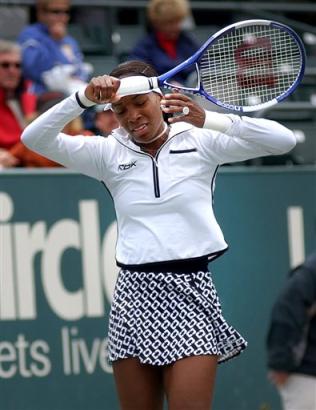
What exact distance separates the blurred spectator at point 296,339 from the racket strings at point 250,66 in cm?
95

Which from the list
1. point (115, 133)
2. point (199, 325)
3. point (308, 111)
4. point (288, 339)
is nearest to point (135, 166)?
point (115, 133)

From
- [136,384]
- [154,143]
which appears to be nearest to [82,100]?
[154,143]

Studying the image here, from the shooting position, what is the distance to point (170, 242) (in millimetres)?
4711

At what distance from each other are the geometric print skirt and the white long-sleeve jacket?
4.0 inches

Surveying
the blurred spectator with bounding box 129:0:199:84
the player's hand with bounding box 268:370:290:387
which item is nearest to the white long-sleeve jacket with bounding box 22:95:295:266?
the player's hand with bounding box 268:370:290:387

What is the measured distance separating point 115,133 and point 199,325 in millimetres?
913

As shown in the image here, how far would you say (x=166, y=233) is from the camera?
4.72 metres

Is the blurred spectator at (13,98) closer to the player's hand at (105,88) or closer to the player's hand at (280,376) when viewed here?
the player's hand at (105,88)

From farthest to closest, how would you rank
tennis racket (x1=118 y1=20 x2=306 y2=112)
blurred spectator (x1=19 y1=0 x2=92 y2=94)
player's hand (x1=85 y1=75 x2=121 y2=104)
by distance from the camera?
blurred spectator (x1=19 y1=0 x2=92 y2=94) → tennis racket (x1=118 y1=20 x2=306 y2=112) → player's hand (x1=85 y1=75 x2=121 y2=104)

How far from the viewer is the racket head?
4891 mm

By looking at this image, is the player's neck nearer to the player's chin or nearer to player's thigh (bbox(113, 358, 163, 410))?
the player's chin

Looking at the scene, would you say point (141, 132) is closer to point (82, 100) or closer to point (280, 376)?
point (82, 100)

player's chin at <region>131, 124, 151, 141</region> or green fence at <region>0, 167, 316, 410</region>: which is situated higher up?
player's chin at <region>131, 124, 151, 141</region>

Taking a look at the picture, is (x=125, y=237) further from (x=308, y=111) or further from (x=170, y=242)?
(x=308, y=111)
